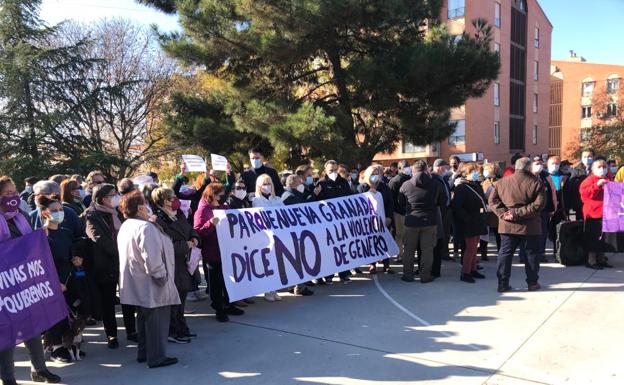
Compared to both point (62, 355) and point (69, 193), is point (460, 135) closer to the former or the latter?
point (69, 193)

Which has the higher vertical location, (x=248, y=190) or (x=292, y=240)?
(x=248, y=190)

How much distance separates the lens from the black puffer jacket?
25.3 feet

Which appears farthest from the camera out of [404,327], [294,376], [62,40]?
[62,40]

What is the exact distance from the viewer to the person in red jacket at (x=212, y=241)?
616 centimetres

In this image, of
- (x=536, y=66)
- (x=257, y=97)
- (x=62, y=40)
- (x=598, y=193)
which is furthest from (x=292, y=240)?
(x=536, y=66)

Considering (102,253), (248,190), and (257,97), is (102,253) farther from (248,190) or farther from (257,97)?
(257,97)

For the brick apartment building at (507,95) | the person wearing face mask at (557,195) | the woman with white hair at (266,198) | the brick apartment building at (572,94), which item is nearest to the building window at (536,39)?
the brick apartment building at (507,95)

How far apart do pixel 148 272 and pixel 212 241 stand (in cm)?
183

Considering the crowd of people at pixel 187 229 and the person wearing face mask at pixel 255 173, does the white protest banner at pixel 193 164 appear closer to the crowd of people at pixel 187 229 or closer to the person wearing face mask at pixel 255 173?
the crowd of people at pixel 187 229

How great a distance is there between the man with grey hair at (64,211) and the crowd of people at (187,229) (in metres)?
0.01

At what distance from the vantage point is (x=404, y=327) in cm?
565

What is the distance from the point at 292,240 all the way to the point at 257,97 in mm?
10938

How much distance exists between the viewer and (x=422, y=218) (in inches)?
305

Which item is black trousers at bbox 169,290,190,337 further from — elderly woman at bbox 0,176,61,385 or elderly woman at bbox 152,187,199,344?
elderly woman at bbox 0,176,61,385
